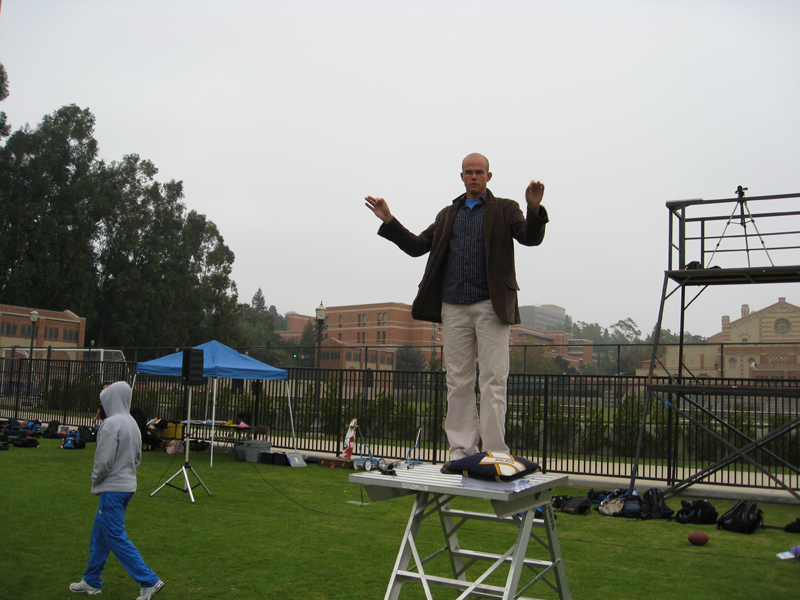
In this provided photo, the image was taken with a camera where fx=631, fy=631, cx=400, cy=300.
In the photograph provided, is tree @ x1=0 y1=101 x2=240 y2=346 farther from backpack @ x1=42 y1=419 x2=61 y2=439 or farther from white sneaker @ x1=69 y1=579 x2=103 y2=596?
white sneaker @ x1=69 y1=579 x2=103 y2=596

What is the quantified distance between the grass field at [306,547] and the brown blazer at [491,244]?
2565 millimetres

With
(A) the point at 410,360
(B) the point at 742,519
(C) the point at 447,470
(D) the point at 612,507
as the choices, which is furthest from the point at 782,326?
(C) the point at 447,470

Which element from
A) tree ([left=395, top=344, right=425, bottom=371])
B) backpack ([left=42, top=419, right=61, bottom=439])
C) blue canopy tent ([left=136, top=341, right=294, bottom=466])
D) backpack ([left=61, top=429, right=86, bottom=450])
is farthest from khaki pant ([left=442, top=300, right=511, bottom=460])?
tree ([left=395, top=344, right=425, bottom=371])

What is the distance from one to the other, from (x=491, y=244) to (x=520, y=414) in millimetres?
10033

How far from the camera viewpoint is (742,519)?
26.6ft

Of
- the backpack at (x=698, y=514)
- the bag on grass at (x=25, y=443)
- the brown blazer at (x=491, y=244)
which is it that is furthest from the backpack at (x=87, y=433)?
the brown blazer at (x=491, y=244)

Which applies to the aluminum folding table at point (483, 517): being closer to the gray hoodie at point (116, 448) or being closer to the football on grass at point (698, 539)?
the gray hoodie at point (116, 448)

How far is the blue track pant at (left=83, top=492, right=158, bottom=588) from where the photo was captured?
4.92 m

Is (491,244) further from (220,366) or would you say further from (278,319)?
(278,319)

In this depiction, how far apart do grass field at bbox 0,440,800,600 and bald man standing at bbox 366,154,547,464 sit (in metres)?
2.08

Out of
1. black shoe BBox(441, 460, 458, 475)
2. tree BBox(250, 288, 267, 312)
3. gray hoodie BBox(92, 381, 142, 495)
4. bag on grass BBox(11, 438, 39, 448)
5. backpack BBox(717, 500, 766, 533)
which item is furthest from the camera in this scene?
tree BBox(250, 288, 267, 312)

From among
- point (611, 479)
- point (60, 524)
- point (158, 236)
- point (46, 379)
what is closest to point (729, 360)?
point (611, 479)

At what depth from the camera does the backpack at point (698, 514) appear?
338 inches

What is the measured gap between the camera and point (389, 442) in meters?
15.0
